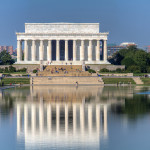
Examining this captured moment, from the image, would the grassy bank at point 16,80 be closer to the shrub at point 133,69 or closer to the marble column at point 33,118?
the shrub at point 133,69

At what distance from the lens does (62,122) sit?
3531 centimetres

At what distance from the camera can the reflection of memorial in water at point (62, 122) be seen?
2849 centimetres

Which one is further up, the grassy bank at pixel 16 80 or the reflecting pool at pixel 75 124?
the grassy bank at pixel 16 80

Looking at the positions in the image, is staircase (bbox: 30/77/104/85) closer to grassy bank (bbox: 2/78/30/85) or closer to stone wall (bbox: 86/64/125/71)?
grassy bank (bbox: 2/78/30/85)

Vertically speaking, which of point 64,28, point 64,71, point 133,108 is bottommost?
point 133,108

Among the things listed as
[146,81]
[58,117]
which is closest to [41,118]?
[58,117]

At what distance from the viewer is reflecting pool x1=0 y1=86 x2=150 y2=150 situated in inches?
1081

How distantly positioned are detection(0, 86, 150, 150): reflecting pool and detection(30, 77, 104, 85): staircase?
4126cm

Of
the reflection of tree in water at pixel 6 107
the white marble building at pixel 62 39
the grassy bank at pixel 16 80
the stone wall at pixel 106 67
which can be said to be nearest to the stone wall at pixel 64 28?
the white marble building at pixel 62 39

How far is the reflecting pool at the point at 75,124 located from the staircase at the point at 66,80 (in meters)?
41.3

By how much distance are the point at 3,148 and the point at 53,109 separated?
57.1 feet

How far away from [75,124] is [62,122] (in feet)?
4.63

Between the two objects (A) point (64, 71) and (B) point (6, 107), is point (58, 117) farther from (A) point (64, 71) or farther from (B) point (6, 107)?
(A) point (64, 71)

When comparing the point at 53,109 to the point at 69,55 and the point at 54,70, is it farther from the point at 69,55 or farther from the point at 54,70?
the point at 69,55
